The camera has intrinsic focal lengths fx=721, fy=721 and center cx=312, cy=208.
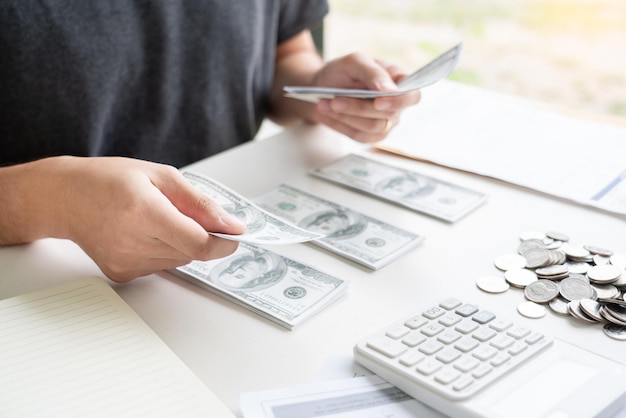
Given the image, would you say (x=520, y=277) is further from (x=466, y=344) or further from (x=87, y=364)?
(x=87, y=364)

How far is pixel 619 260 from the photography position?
2.61 feet

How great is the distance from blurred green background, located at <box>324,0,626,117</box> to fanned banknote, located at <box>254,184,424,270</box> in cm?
202

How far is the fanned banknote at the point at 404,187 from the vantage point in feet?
3.06

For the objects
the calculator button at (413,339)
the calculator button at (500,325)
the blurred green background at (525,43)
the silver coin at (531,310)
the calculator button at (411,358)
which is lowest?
the blurred green background at (525,43)

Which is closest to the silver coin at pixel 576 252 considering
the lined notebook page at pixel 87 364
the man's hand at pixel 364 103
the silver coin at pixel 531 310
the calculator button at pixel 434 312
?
the silver coin at pixel 531 310

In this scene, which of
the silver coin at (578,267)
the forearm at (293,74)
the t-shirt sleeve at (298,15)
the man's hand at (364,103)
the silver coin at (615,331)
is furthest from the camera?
the t-shirt sleeve at (298,15)

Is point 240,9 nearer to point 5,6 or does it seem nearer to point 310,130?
point 310,130

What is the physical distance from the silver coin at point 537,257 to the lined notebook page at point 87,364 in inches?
15.4

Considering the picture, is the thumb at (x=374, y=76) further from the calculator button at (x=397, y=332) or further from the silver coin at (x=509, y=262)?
the calculator button at (x=397, y=332)

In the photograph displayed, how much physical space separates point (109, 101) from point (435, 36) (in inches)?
95.0

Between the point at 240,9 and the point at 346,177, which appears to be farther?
the point at 240,9


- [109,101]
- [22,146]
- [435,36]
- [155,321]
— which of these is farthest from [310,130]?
[435,36]

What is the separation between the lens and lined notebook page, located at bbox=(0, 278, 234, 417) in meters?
0.59

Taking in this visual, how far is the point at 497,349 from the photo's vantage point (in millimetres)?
632
